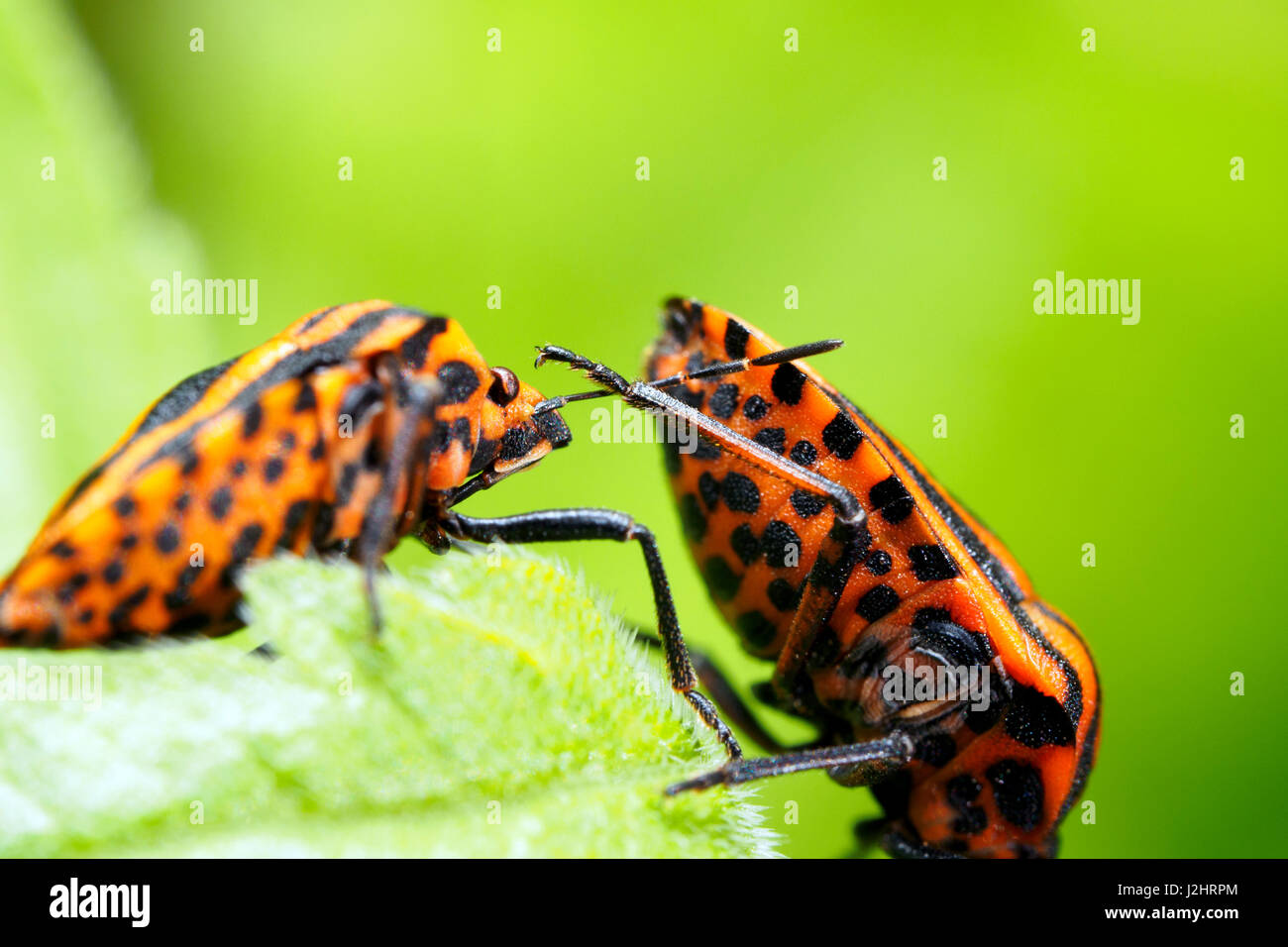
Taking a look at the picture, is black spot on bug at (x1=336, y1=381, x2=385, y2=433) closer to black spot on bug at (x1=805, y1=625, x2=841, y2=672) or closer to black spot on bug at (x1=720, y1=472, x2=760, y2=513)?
black spot on bug at (x1=720, y1=472, x2=760, y2=513)

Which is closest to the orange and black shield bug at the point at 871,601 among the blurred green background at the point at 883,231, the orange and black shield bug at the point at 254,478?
the orange and black shield bug at the point at 254,478

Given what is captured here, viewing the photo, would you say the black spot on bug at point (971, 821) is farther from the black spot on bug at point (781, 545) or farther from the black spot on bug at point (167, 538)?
the black spot on bug at point (167, 538)

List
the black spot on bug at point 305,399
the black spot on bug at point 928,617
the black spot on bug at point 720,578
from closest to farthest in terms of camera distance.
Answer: the black spot on bug at point 305,399 → the black spot on bug at point 928,617 → the black spot on bug at point 720,578

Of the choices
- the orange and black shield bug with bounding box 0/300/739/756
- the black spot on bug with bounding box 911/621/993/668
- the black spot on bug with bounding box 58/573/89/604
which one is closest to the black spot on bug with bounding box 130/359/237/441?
the orange and black shield bug with bounding box 0/300/739/756

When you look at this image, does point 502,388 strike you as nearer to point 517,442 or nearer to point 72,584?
point 517,442

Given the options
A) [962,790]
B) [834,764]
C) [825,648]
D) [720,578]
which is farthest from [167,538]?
[962,790]

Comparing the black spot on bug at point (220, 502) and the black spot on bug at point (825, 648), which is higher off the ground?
the black spot on bug at point (220, 502)
